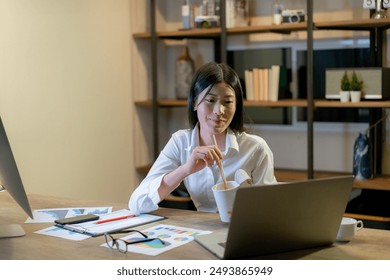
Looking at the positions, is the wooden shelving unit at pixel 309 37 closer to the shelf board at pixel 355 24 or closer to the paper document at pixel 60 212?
the shelf board at pixel 355 24

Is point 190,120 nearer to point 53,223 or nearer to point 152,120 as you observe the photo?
point 53,223

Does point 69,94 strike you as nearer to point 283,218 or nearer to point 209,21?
point 209,21

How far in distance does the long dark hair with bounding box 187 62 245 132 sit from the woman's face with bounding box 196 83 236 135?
0.07 feet

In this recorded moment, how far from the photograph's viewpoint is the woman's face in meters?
2.28

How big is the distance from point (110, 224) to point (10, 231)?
0.31 metres

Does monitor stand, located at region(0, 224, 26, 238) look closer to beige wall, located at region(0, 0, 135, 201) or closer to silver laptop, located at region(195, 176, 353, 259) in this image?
silver laptop, located at region(195, 176, 353, 259)

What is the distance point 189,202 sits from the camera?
167 inches

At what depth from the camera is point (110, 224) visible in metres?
2.01

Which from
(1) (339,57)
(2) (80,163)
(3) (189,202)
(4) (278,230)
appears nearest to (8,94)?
(2) (80,163)

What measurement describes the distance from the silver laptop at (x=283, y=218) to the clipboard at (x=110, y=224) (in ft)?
1.14

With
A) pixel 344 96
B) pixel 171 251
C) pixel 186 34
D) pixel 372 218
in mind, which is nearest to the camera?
pixel 171 251

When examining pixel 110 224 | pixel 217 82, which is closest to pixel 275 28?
pixel 217 82

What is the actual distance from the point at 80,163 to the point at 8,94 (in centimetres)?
76

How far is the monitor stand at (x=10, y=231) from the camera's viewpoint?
1925 millimetres
